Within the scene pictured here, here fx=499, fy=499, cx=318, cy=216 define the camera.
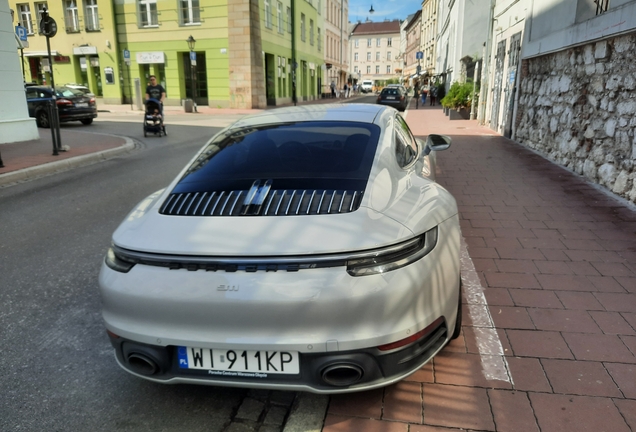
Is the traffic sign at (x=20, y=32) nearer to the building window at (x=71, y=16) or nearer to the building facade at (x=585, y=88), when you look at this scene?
the building facade at (x=585, y=88)

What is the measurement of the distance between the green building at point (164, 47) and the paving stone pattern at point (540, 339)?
27750 millimetres

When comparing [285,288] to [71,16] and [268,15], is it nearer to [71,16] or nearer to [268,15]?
[268,15]

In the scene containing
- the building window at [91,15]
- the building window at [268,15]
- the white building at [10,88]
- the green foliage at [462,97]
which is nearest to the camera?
the white building at [10,88]

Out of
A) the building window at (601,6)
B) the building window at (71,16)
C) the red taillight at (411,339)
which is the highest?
the building window at (71,16)

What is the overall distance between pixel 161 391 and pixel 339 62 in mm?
65850

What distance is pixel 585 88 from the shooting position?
826cm

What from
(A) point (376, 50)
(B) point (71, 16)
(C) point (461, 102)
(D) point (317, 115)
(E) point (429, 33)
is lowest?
(C) point (461, 102)

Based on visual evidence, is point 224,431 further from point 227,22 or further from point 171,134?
point 227,22

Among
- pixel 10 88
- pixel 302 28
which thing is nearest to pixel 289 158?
pixel 10 88

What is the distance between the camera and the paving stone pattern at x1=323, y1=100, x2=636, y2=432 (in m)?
2.47

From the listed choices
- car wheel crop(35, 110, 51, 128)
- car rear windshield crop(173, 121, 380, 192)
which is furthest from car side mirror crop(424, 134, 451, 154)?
car wheel crop(35, 110, 51, 128)

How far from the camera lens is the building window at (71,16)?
33.4m

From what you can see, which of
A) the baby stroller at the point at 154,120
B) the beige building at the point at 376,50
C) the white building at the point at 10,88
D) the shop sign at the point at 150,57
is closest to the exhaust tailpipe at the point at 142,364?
the white building at the point at 10,88

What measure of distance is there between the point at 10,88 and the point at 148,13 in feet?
72.4
